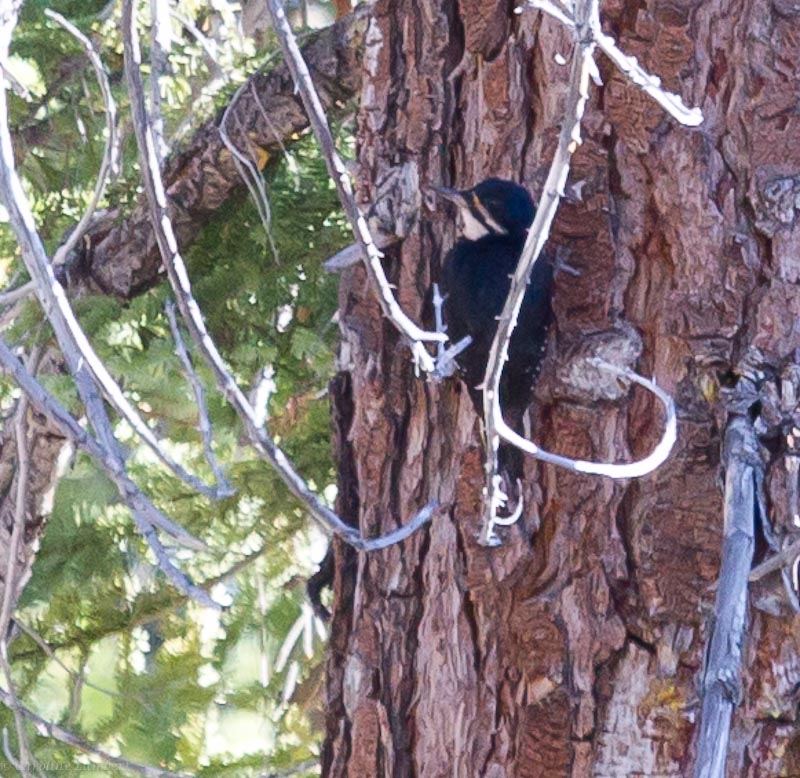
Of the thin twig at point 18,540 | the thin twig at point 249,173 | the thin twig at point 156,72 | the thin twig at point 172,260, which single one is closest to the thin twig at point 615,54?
the thin twig at point 172,260

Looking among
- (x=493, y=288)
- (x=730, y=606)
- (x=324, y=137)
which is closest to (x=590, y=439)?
(x=493, y=288)

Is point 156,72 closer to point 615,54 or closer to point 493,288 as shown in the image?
point 493,288

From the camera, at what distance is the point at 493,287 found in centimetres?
220

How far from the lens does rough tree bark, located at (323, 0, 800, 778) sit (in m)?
1.96

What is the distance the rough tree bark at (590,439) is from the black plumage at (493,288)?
0.04 meters

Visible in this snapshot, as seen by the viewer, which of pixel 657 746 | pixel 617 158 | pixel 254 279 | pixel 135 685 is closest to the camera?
pixel 657 746

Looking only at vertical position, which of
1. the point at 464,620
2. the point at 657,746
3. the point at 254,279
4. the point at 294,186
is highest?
the point at 294,186

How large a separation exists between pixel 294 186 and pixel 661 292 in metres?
1.17

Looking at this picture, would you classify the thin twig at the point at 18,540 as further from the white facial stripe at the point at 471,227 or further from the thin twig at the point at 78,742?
the white facial stripe at the point at 471,227

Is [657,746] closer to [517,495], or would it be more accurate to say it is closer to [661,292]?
[517,495]

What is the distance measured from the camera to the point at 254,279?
9.58 ft

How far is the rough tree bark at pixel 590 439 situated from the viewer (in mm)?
1957

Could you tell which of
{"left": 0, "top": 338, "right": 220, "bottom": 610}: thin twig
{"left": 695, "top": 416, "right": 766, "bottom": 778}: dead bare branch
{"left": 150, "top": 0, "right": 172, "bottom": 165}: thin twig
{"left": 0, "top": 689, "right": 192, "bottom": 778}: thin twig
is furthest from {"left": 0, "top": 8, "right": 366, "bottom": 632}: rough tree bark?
{"left": 695, "top": 416, "right": 766, "bottom": 778}: dead bare branch

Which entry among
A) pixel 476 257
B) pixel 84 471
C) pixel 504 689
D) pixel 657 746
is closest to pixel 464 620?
pixel 504 689
